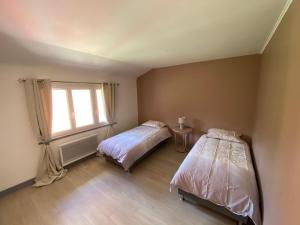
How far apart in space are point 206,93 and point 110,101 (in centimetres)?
243

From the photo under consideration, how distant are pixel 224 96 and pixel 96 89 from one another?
303cm

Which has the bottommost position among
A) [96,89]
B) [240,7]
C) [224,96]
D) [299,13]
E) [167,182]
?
[167,182]

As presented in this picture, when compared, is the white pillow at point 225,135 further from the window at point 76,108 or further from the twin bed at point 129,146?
the window at point 76,108

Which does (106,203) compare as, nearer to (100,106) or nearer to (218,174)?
(218,174)

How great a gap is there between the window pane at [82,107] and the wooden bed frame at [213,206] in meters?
2.50

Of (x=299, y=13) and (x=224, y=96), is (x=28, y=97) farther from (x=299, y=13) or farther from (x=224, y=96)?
(x=224, y=96)

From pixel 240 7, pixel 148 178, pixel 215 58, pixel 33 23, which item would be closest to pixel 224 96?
pixel 215 58

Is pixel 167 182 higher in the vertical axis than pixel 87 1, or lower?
lower

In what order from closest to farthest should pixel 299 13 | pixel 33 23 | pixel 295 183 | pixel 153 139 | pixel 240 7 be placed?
pixel 295 183
pixel 299 13
pixel 240 7
pixel 33 23
pixel 153 139

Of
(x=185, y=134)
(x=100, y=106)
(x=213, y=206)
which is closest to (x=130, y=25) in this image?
(x=213, y=206)

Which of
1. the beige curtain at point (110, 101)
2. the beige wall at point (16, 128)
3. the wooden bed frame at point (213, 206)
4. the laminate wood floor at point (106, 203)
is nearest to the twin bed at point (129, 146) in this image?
the laminate wood floor at point (106, 203)

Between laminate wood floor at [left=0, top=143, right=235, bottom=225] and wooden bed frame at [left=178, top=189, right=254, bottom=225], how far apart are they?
0.25 ft

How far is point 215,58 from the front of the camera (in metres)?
2.89

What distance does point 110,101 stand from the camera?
351 cm
